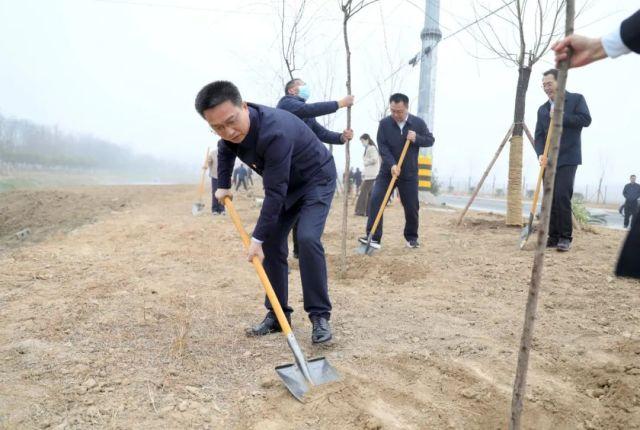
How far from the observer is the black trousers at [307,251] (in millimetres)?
2762

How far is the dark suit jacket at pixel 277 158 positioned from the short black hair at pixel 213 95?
201 millimetres

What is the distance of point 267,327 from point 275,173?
1.09 meters

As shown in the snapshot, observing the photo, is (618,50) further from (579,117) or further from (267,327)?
(579,117)

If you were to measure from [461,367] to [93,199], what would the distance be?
14.1 metres

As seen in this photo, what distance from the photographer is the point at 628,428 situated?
2.05m

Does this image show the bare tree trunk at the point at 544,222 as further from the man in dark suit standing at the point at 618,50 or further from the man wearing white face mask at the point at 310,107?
A: the man wearing white face mask at the point at 310,107

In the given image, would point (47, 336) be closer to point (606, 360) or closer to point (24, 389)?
point (24, 389)

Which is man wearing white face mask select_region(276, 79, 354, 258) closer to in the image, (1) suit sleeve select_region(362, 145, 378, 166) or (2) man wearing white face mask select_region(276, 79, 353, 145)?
(2) man wearing white face mask select_region(276, 79, 353, 145)

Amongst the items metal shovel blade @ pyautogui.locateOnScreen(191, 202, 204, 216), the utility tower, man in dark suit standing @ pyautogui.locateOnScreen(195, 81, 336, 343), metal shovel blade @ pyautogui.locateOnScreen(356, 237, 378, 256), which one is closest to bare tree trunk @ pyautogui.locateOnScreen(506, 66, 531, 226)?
metal shovel blade @ pyautogui.locateOnScreen(356, 237, 378, 256)

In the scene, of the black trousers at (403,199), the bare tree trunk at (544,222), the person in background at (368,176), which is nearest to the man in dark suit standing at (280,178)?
the bare tree trunk at (544,222)

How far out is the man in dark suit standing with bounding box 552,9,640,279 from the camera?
1528 mm

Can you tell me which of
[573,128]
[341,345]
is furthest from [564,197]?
[341,345]

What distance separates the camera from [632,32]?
1.51m

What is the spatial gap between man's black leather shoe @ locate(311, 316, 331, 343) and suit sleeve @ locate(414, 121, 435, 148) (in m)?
3.05
